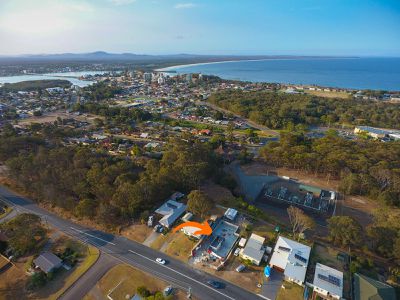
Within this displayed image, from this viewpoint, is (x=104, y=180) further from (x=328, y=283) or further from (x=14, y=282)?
(x=328, y=283)

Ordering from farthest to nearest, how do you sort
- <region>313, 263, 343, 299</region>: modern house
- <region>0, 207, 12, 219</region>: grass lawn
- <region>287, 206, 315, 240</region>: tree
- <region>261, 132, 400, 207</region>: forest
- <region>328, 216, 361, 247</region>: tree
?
<region>261, 132, 400, 207</region>: forest < <region>0, 207, 12, 219</region>: grass lawn < <region>287, 206, 315, 240</region>: tree < <region>328, 216, 361, 247</region>: tree < <region>313, 263, 343, 299</region>: modern house

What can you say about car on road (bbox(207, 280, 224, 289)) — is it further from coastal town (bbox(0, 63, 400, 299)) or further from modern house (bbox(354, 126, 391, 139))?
modern house (bbox(354, 126, 391, 139))

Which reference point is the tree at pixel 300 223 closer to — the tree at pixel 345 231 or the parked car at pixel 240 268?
the tree at pixel 345 231

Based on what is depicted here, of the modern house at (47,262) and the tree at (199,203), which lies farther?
the tree at (199,203)

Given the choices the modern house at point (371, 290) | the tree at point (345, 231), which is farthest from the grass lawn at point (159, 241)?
the tree at point (345, 231)

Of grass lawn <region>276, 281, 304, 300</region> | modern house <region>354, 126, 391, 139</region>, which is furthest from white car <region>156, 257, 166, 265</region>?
modern house <region>354, 126, 391, 139</region>

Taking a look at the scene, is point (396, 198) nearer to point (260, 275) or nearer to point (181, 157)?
point (260, 275)
